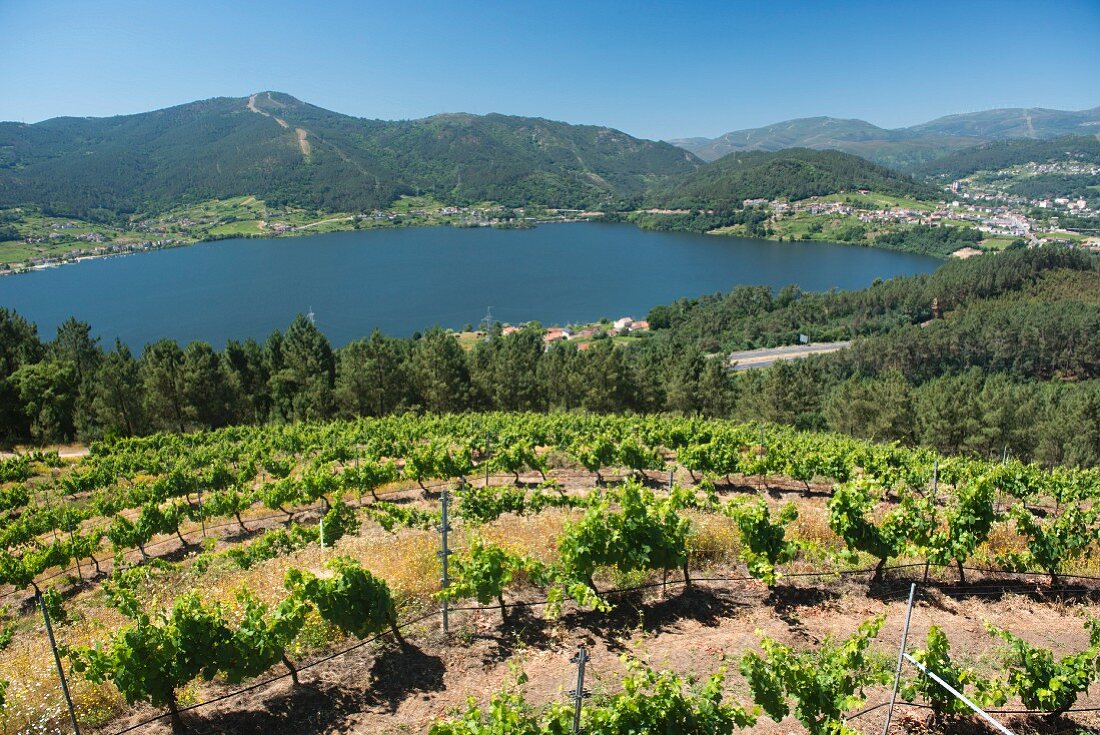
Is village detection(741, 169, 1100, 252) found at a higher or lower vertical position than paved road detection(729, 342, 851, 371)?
higher

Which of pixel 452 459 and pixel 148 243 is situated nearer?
pixel 452 459

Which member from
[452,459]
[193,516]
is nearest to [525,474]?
[452,459]

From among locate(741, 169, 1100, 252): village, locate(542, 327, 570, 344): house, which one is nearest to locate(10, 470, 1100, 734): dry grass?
locate(542, 327, 570, 344): house

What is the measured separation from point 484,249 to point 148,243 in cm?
9881

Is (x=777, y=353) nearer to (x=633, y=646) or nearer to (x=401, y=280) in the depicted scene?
(x=401, y=280)

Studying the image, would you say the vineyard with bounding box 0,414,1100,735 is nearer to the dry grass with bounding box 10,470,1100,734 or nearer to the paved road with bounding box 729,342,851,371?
the dry grass with bounding box 10,470,1100,734

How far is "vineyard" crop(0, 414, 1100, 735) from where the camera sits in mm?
5805

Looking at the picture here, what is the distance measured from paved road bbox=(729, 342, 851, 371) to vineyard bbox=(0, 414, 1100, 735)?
65910mm

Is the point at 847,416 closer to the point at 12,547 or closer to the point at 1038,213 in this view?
the point at 12,547

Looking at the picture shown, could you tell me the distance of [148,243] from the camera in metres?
174

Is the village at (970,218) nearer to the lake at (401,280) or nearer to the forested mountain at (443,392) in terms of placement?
the lake at (401,280)

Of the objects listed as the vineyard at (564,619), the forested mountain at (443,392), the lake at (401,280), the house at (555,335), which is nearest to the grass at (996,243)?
the lake at (401,280)

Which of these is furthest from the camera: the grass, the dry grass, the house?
the grass

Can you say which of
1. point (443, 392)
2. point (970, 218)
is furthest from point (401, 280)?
point (970, 218)
